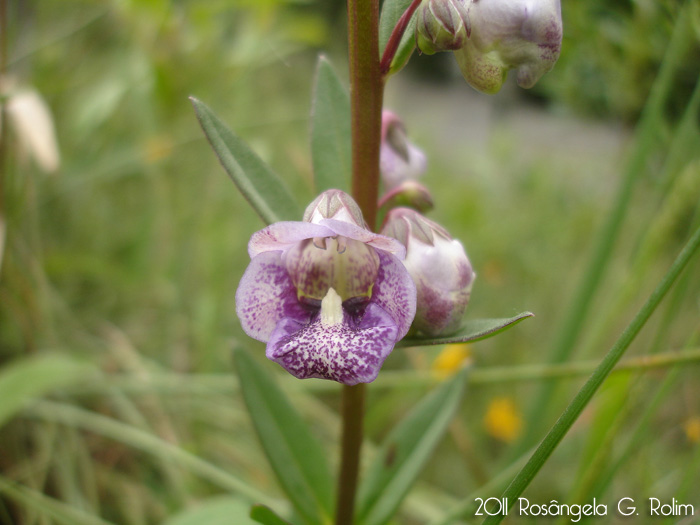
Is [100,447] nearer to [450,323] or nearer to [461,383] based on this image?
[461,383]

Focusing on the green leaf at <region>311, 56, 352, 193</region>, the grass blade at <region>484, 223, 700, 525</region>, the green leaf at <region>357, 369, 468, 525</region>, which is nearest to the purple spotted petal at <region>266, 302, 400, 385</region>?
the grass blade at <region>484, 223, 700, 525</region>

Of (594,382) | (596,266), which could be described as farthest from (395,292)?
(596,266)

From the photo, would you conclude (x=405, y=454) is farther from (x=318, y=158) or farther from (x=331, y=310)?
(x=318, y=158)

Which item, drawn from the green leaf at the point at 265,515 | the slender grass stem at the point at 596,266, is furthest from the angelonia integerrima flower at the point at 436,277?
the slender grass stem at the point at 596,266

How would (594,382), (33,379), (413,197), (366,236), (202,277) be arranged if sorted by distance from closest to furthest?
(594,382), (366,236), (413,197), (33,379), (202,277)

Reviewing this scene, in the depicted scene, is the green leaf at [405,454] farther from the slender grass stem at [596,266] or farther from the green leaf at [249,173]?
the green leaf at [249,173]
